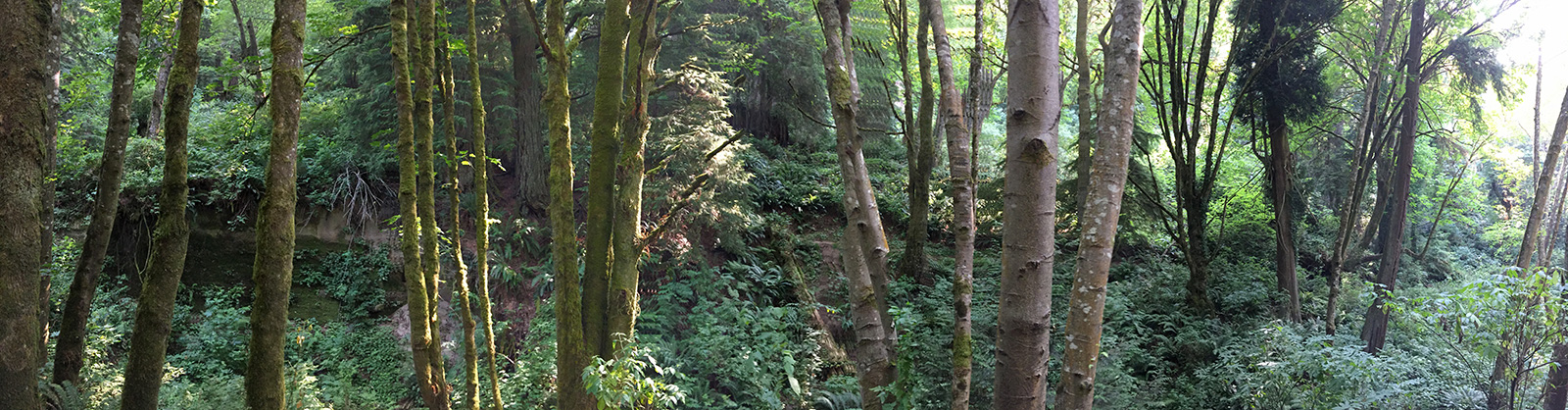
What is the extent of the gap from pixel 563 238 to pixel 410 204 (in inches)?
50.4

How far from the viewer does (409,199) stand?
16.0 feet

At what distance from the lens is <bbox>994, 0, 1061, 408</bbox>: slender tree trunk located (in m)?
3.01

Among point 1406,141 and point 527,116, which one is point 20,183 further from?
point 1406,141

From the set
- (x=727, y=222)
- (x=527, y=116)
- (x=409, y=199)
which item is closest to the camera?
(x=409, y=199)

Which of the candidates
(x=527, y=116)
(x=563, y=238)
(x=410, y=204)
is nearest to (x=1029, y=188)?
(x=563, y=238)

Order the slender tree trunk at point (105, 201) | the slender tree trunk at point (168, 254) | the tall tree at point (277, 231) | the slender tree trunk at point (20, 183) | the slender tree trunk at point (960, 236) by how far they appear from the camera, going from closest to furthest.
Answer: the slender tree trunk at point (20, 183), the tall tree at point (277, 231), the slender tree trunk at point (168, 254), the slender tree trunk at point (960, 236), the slender tree trunk at point (105, 201)

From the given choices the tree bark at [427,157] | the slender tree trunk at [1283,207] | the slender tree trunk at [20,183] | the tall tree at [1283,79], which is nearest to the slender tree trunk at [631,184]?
the tree bark at [427,157]

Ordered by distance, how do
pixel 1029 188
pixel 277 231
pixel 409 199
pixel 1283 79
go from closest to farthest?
pixel 1029 188 → pixel 277 231 → pixel 409 199 → pixel 1283 79

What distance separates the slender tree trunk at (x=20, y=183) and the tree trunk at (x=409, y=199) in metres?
2.06

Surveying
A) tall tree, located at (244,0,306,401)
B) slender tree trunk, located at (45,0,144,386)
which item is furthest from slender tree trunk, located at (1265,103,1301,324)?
slender tree trunk, located at (45,0,144,386)

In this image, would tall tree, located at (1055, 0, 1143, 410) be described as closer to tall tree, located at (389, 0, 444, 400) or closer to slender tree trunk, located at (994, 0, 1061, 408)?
slender tree trunk, located at (994, 0, 1061, 408)

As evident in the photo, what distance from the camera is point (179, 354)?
8.52 m

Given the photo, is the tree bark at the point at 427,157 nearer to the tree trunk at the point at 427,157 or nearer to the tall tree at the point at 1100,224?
the tree trunk at the point at 427,157

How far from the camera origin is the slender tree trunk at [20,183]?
2570 mm
